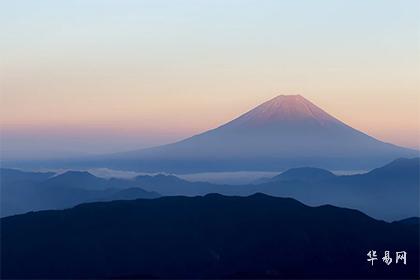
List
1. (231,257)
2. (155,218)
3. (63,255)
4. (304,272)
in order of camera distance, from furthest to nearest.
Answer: (155,218) → (63,255) → (231,257) → (304,272)

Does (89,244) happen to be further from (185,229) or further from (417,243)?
(417,243)

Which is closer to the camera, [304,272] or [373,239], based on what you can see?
[304,272]

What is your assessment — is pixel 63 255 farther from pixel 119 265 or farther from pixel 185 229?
pixel 185 229

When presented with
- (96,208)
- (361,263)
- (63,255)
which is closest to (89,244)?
(63,255)

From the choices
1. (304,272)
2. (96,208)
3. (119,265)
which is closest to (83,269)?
(119,265)

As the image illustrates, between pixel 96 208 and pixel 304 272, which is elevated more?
pixel 96 208

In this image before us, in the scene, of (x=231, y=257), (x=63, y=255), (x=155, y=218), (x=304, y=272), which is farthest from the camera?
(x=155, y=218)
